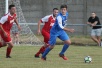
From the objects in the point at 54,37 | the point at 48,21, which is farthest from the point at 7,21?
the point at 54,37

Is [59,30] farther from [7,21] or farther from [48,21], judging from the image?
[7,21]

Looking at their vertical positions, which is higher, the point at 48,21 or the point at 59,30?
the point at 48,21

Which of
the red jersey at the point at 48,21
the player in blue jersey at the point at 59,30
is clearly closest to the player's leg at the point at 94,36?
the red jersey at the point at 48,21

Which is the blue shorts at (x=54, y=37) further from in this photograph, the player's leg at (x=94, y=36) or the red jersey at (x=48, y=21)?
the player's leg at (x=94, y=36)

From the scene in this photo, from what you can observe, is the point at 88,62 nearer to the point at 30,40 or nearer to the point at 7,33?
the point at 7,33

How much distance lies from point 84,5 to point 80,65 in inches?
523

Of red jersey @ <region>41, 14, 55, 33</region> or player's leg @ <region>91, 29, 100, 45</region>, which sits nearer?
red jersey @ <region>41, 14, 55, 33</region>

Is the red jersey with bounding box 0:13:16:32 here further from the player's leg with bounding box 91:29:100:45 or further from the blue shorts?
the player's leg with bounding box 91:29:100:45

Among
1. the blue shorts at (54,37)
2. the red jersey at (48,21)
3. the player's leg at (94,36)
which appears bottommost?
the player's leg at (94,36)

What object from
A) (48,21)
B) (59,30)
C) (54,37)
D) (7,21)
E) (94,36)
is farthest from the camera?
(94,36)

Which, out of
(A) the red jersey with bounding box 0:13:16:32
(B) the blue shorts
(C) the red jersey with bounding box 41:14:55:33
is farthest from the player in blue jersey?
(A) the red jersey with bounding box 0:13:16:32

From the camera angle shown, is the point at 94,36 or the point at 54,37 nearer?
the point at 54,37

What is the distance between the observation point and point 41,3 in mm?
25422

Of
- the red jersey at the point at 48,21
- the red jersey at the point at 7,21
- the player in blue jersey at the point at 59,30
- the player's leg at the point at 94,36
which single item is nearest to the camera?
the player in blue jersey at the point at 59,30
